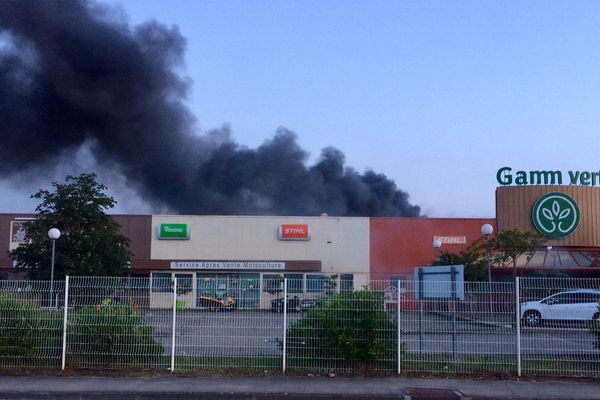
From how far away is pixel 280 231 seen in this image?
41375 mm

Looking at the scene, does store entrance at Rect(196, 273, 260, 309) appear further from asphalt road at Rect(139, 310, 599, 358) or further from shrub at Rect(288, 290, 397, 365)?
shrub at Rect(288, 290, 397, 365)

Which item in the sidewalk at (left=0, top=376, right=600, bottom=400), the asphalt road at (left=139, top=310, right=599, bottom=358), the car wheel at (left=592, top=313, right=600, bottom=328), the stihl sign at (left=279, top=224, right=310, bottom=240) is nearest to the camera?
the sidewalk at (left=0, top=376, right=600, bottom=400)

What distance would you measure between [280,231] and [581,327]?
2898 centimetres

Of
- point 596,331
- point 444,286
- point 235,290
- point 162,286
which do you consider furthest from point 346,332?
point 596,331

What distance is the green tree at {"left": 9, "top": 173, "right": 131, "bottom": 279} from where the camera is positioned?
2430 centimetres

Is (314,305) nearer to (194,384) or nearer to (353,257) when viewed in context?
(194,384)

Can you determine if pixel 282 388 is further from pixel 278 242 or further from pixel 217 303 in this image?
pixel 278 242

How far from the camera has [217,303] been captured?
13.2 meters

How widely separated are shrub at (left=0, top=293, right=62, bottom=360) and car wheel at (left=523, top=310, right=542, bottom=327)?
8908mm

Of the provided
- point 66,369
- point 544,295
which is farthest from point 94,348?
point 544,295

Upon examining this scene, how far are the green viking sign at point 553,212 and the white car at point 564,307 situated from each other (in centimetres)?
2504

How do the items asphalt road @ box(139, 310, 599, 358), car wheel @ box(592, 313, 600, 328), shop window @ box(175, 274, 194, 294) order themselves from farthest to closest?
shop window @ box(175, 274, 194, 294), car wheel @ box(592, 313, 600, 328), asphalt road @ box(139, 310, 599, 358)

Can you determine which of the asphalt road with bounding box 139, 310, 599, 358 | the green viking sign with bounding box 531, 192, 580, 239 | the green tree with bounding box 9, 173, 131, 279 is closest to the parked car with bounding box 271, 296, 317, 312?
the asphalt road with bounding box 139, 310, 599, 358

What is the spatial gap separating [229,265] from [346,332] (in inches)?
1116
